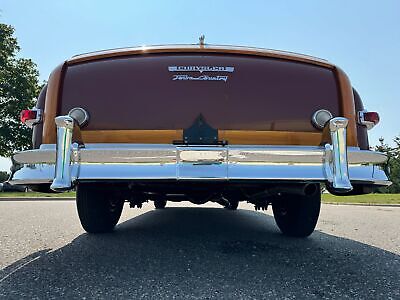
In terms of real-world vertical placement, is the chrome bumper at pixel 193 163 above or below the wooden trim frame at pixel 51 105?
below

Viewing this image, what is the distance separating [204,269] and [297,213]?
5.09 ft

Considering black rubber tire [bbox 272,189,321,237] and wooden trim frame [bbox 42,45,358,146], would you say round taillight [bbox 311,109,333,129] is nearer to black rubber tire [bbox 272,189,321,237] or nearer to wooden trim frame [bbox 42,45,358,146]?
wooden trim frame [bbox 42,45,358,146]

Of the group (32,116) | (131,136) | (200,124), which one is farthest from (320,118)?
(32,116)

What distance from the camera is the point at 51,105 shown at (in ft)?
8.66

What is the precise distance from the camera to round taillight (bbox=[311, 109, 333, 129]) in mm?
2635

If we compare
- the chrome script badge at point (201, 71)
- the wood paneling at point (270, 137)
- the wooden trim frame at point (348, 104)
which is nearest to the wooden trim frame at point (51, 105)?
the chrome script badge at point (201, 71)

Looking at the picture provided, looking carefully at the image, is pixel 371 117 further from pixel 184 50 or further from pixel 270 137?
pixel 184 50

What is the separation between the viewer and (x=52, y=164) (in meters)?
2.40

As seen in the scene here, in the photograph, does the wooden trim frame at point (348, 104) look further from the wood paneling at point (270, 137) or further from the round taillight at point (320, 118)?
the wood paneling at point (270, 137)

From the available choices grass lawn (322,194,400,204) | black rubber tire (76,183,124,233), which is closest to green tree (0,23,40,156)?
grass lawn (322,194,400,204)

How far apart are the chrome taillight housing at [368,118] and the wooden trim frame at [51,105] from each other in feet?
6.90

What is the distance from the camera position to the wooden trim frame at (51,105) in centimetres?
259

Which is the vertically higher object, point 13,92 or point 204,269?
point 13,92

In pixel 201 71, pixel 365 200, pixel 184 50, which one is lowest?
pixel 365 200
